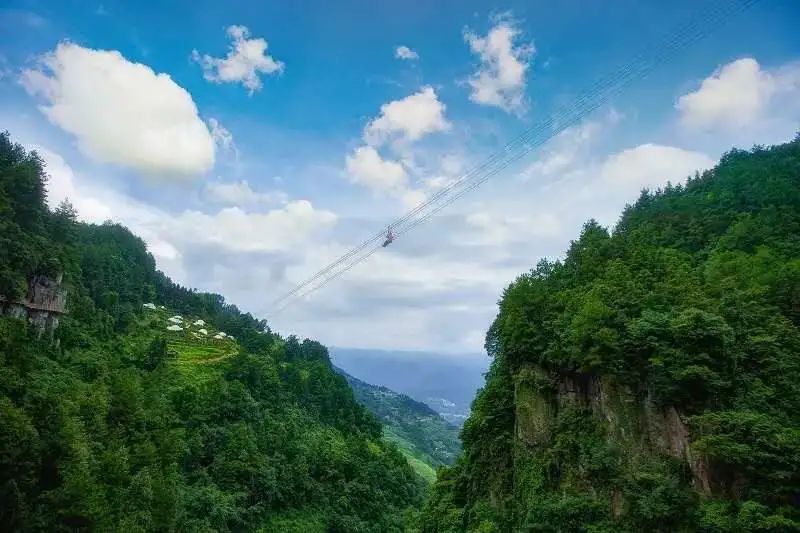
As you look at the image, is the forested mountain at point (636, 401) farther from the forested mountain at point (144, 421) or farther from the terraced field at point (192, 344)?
the terraced field at point (192, 344)

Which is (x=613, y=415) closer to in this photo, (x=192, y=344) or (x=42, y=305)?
(x=42, y=305)

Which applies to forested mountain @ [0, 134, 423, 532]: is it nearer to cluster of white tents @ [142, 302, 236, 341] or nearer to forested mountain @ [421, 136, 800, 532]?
cluster of white tents @ [142, 302, 236, 341]

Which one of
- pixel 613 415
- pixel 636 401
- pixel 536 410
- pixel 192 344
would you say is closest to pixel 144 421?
pixel 536 410

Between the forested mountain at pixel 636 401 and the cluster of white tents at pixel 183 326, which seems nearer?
the forested mountain at pixel 636 401

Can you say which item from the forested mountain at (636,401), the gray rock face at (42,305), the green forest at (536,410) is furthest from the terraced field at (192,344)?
the forested mountain at (636,401)

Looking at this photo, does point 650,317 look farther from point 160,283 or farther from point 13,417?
point 160,283
